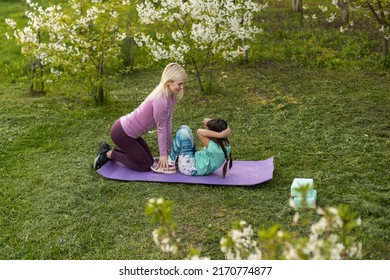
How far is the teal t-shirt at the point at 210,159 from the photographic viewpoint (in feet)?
19.1

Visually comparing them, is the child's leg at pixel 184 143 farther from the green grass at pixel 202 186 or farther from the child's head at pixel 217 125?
the green grass at pixel 202 186

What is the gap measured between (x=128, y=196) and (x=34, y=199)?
2.95 feet

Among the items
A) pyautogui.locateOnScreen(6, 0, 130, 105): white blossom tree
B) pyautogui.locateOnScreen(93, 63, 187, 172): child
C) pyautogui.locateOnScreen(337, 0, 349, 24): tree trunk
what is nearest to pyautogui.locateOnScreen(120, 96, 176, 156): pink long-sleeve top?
pyautogui.locateOnScreen(93, 63, 187, 172): child

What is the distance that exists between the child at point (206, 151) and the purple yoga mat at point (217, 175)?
0.08 m

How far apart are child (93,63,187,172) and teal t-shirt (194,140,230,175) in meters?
0.37

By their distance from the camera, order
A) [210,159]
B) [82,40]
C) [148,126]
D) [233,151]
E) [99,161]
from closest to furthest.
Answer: [210,159] → [148,126] → [99,161] → [233,151] → [82,40]

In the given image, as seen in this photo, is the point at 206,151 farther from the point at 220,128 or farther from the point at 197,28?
the point at 197,28

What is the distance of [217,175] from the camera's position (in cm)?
592

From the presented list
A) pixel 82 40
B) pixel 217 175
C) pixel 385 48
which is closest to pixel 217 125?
pixel 217 175

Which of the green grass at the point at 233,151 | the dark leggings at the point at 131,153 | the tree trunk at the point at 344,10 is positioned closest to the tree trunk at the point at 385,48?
the green grass at the point at 233,151

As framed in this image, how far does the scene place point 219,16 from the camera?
8477mm

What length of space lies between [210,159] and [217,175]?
19 centimetres

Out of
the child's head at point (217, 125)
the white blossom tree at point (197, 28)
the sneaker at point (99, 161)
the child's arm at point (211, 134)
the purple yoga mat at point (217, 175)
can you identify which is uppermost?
the white blossom tree at point (197, 28)

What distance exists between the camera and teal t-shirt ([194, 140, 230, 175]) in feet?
19.1
